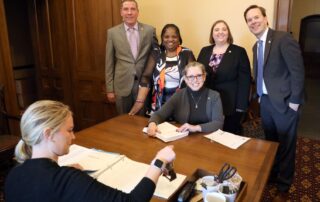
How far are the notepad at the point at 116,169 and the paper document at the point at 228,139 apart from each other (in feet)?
1.54

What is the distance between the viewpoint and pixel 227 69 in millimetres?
2457

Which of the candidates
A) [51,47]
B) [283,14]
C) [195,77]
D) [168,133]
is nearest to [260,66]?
[195,77]

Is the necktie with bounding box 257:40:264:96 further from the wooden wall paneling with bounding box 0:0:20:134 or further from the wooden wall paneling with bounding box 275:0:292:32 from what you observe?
the wooden wall paneling with bounding box 0:0:20:134

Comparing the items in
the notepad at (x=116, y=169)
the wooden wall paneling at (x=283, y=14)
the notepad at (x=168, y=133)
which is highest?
the wooden wall paneling at (x=283, y=14)

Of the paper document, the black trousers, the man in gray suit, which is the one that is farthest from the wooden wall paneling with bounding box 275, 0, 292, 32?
the paper document

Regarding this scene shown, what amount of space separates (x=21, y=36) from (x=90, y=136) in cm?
316

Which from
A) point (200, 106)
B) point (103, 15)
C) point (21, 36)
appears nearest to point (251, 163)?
point (200, 106)

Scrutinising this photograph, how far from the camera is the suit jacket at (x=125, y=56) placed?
2850 mm

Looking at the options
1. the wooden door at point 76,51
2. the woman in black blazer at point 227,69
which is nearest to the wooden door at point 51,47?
the wooden door at point 76,51

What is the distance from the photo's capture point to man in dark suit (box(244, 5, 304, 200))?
2105 millimetres

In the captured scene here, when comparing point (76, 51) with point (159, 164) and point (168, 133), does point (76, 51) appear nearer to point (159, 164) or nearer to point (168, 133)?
point (168, 133)

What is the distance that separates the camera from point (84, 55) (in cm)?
342

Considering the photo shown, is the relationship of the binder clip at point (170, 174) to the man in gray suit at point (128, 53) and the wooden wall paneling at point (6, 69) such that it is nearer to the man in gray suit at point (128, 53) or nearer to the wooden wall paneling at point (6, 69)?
the man in gray suit at point (128, 53)

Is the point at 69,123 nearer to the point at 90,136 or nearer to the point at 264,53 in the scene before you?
the point at 90,136
